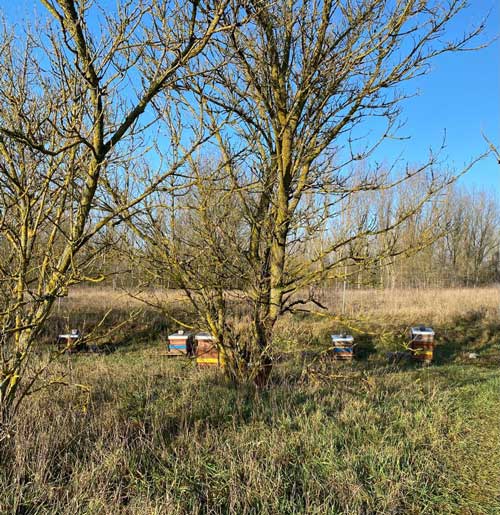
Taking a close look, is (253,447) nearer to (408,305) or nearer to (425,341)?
(425,341)

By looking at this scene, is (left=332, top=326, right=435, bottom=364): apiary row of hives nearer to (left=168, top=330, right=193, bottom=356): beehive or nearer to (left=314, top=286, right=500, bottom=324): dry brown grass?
(left=168, top=330, right=193, bottom=356): beehive

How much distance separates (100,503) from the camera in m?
2.33

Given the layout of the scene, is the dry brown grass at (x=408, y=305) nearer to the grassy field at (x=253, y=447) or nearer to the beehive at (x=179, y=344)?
the beehive at (x=179, y=344)

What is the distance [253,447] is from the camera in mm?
3164

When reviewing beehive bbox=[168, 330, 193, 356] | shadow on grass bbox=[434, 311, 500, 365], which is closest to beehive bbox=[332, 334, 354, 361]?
shadow on grass bbox=[434, 311, 500, 365]

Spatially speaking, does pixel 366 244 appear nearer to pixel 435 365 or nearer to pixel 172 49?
pixel 172 49

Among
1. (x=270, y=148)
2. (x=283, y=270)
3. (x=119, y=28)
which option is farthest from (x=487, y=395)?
(x=119, y=28)

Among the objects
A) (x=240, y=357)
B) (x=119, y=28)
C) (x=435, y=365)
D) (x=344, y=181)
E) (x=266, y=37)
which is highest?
(x=266, y=37)

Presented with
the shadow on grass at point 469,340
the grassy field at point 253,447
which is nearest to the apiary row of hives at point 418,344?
the shadow on grass at point 469,340

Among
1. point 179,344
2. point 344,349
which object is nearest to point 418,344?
point 344,349

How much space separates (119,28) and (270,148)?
9.83ft

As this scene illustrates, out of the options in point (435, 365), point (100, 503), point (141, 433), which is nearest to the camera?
point (100, 503)

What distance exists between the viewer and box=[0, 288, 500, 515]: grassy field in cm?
251

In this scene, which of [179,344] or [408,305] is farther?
[408,305]
